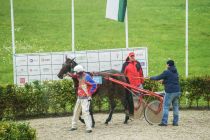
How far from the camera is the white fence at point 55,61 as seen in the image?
21.6 meters

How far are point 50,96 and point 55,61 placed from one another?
1.74m

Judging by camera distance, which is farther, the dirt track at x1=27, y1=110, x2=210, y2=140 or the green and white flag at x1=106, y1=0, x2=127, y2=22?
the green and white flag at x1=106, y1=0, x2=127, y2=22

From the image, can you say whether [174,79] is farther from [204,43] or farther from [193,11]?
[193,11]

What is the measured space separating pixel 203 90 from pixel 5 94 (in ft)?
21.6

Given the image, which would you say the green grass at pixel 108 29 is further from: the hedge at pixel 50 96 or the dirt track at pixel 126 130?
the dirt track at pixel 126 130

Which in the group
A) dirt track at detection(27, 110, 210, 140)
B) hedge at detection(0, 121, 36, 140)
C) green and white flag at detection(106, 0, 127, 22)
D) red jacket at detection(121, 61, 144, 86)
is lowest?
dirt track at detection(27, 110, 210, 140)

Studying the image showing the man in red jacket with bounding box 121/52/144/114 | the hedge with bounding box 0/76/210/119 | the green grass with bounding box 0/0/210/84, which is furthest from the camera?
the green grass with bounding box 0/0/210/84

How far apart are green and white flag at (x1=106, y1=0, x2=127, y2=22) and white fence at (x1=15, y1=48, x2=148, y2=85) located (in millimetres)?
1384

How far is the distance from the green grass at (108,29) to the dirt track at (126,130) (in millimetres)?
9782

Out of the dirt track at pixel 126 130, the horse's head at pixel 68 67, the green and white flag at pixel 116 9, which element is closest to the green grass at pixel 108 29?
the green and white flag at pixel 116 9

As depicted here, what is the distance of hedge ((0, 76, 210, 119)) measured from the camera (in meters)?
19.9

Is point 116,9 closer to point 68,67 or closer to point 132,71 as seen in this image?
point 132,71

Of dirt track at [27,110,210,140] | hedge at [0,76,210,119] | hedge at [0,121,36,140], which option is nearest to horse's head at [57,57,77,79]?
dirt track at [27,110,210,140]

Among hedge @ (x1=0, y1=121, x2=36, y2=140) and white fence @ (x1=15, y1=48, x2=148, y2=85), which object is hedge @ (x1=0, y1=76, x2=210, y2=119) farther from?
hedge @ (x1=0, y1=121, x2=36, y2=140)
